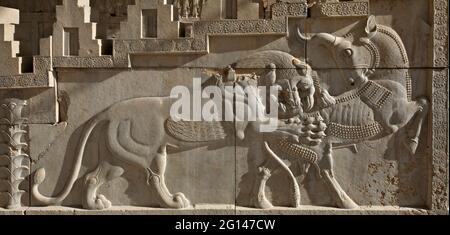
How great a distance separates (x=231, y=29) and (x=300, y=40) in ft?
2.41

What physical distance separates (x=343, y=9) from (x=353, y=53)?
1.54 feet

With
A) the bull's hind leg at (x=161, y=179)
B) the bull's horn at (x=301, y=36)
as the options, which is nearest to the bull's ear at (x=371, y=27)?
the bull's horn at (x=301, y=36)

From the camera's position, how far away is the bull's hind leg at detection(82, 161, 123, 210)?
6250 millimetres

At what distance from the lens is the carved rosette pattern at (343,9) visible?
6.04 meters

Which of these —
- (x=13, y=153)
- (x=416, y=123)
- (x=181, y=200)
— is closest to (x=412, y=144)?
(x=416, y=123)

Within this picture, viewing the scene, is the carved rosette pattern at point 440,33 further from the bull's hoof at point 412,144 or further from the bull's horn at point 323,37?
the bull's horn at point 323,37

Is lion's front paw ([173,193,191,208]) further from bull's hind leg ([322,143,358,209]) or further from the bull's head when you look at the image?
the bull's head

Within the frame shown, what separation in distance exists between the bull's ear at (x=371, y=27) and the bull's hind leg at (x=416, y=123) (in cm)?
85

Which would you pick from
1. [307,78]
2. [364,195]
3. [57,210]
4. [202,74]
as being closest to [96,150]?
[57,210]

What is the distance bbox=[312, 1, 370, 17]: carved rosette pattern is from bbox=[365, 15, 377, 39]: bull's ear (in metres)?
0.08

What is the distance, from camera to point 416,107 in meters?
6.13

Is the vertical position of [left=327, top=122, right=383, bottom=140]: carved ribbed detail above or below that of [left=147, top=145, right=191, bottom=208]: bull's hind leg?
above

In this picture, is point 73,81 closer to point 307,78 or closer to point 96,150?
point 96,150

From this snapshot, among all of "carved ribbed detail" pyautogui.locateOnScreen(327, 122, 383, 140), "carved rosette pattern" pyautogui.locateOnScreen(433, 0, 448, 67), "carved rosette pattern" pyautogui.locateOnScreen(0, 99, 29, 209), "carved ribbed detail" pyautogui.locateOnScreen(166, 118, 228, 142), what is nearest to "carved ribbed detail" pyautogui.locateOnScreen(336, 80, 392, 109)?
"carved ribbed detail" pyautogui.locateOnScreen(327, 122, 383, 140)
